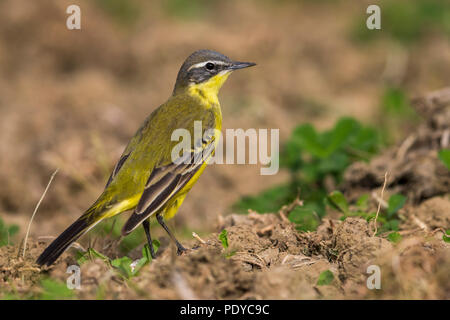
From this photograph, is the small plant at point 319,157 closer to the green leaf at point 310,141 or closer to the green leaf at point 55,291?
the green leaf at point 310,141

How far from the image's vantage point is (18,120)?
495 inches

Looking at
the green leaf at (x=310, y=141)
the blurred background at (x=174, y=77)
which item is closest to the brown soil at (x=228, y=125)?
the blurred background at (x=174, y=77)

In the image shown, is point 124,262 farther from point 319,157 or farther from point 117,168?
point 319,157

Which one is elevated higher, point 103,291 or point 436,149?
point 436,149

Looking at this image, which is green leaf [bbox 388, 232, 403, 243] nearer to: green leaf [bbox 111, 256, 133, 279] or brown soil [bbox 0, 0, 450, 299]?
brown soil [bbox 0, 0, 450, 299]

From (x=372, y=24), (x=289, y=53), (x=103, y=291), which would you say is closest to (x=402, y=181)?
(x=103, y=291)

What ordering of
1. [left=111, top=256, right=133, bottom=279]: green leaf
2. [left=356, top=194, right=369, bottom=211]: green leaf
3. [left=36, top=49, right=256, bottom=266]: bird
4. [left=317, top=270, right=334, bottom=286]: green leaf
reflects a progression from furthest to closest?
[left=356, top=194, right=369, bottom=211]: green leaf < [left=36, top=49, right=256, bottom=266]: bird < [left=111, top=256, right=133, bottom=279]: green leaf < [left=317, top=270, right=334, bottom=286]: green leaf

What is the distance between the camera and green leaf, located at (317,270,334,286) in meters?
4.88

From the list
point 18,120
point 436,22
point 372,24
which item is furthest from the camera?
point 372,24

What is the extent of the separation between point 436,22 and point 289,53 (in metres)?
3.47

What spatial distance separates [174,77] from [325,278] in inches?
384

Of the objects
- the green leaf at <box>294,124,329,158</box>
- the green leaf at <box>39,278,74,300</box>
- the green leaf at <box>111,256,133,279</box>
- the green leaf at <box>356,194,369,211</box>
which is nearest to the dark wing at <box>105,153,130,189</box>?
the green leaf at <box>111,256,133,279</box>

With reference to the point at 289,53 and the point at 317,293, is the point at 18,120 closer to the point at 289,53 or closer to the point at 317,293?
the point at 289,53

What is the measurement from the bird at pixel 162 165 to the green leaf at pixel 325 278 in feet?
4.79
